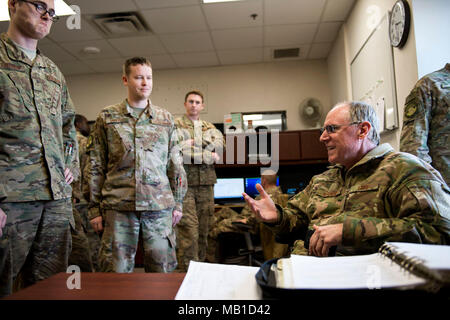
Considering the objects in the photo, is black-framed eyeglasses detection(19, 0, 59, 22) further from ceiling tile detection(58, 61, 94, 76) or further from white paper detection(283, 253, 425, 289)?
ceiling tile detection(58, 61, 94, 76)

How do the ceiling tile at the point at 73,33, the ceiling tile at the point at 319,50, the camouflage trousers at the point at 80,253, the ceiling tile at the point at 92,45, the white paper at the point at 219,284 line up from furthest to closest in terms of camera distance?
the ceiling tile at the point at 319,50 → the ceiling tile at the point at 92,45 → the ceiling tile at the point at 73,33 → the camouflage trousers at the point at 80,253 → the white paper at the point at 219,284

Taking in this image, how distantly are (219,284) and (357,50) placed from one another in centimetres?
313

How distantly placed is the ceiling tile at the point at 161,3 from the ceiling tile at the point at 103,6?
82mm

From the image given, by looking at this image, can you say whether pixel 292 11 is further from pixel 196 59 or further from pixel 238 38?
pixel 196 59

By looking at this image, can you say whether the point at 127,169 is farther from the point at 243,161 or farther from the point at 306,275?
the point at 243,161

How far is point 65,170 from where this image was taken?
131 centimetres

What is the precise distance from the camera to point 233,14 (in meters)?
3.21

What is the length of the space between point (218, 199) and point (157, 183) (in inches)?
92.8

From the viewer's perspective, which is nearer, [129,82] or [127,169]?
[127,169]

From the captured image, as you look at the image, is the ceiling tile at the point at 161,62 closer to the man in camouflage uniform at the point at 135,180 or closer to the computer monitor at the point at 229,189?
the computer monitor at the point at 229,189

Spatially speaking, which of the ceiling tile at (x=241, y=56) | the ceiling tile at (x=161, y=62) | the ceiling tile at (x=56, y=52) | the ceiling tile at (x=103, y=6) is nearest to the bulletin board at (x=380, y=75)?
the ceiling tile at (x=241, y=56)

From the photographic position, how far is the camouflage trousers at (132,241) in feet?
4.70

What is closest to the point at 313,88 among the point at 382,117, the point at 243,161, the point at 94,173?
the point at 243,161

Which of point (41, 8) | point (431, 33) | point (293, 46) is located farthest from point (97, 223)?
point (293, 46)
